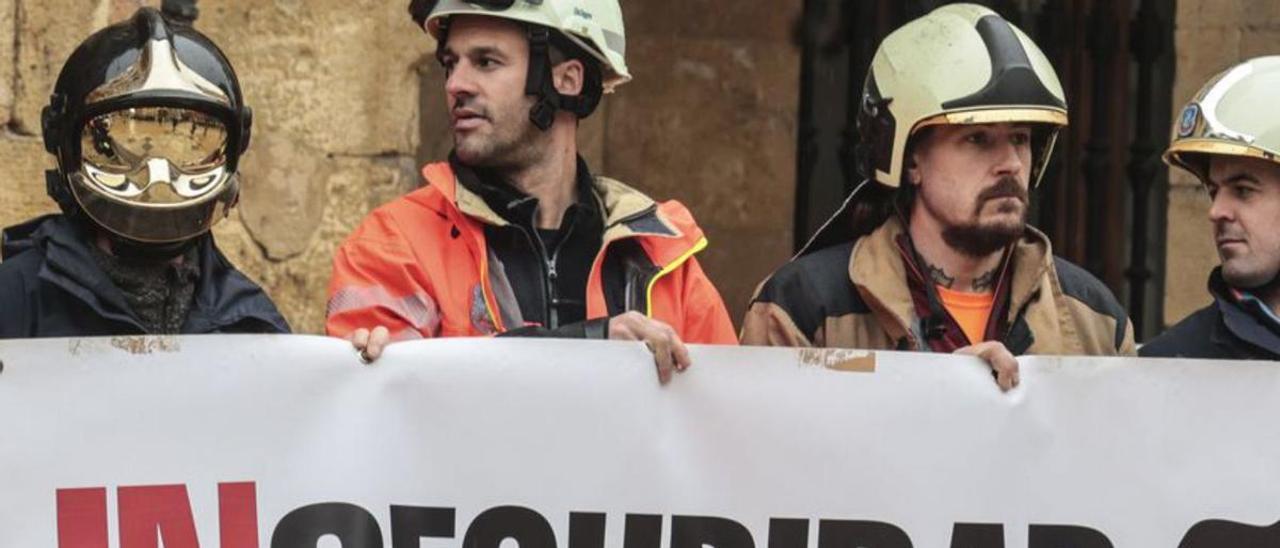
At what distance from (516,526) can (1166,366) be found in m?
1.09

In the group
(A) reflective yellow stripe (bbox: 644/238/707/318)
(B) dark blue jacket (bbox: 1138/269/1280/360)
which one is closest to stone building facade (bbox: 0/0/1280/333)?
(A) reflective yellow stripe (bbox: 644/238/707/318)

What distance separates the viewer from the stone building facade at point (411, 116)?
7242mm

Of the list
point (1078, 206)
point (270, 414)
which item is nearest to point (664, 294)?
point (270, 414)

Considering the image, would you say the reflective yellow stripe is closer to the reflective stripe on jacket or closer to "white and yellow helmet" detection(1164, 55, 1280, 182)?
the reflective stripe on jacket

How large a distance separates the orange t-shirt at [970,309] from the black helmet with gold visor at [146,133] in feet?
4.20

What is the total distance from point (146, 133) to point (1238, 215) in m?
1.98

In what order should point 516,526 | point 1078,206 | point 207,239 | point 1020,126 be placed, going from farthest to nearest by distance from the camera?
point 1078,206 → point 1020,126 → point 207,239 → point 516,526

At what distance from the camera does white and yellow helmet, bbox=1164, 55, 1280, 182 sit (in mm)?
6176

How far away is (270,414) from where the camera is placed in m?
5.38

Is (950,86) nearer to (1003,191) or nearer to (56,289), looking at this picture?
(1003,191)

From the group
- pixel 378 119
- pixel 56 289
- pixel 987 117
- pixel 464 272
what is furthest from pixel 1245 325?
pixel 378 119

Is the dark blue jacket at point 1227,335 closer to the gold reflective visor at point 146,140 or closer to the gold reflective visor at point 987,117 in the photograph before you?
the gold reflective visor at point 987,117

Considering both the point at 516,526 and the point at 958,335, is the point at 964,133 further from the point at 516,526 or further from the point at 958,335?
the point at 516,526

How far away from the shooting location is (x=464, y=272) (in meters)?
5.92
